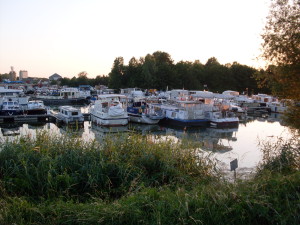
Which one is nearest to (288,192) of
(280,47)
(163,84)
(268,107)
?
(280,47)

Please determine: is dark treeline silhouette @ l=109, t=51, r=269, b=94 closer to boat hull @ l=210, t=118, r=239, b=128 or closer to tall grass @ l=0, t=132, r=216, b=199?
boat hull @ l=210, t=118, r=239, b=128

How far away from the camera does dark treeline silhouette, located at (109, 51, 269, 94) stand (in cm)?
6694

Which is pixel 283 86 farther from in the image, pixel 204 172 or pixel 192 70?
pixel 192 70

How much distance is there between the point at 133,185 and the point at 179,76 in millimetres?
63347

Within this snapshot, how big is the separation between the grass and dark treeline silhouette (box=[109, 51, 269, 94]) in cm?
5757

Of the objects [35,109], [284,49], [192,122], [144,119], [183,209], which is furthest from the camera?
[35,109]

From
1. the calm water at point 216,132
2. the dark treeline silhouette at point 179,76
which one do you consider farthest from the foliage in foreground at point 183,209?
the dark treeline silhouette at point 179,76

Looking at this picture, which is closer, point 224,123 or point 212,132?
point 212,132

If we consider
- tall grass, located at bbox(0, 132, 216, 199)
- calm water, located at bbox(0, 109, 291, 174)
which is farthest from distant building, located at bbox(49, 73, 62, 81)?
tall grass, located at bbox(0, 132, 216, 199)

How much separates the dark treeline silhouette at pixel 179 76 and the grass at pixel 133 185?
57567mm

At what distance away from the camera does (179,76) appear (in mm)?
68938

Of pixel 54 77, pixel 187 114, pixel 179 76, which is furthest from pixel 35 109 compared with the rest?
pixel 54 77

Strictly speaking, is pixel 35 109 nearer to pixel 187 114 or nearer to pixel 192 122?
pixel 187 114

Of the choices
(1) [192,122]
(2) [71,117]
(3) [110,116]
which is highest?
(3) [110,116]
